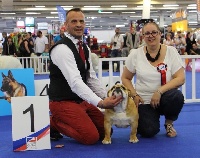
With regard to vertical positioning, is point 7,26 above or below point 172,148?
above

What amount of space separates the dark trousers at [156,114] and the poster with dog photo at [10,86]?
5.93 ft

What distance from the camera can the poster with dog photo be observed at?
4172mm

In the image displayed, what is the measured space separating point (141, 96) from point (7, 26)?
1114 inches

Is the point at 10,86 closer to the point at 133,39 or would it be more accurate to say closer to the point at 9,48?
the point at 133,39

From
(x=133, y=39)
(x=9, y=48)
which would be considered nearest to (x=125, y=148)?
(x=133, y=39)

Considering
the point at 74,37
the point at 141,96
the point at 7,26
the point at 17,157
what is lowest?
the point at 17,157

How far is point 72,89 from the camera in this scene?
2639 mm

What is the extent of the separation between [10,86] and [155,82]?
196 cm

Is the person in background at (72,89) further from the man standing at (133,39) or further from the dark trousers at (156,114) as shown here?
the man standing at (133,39)

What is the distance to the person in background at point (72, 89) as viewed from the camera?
2.62m

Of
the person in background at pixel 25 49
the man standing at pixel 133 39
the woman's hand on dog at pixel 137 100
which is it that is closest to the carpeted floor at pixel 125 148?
the woman's hand on dog at pixel 137 100

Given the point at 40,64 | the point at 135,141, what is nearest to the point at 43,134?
the point at 135,141

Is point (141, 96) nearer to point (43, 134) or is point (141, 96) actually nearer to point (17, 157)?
point (43, 134)

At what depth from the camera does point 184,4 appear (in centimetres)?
1814
